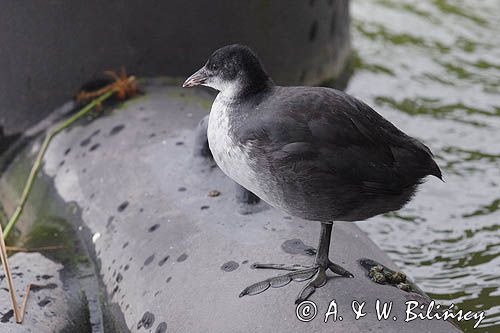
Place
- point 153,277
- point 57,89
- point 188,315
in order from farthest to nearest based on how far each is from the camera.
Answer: point 57,89
point 153,277
point 188,315

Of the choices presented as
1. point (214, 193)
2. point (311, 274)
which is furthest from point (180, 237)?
point (311, 274)

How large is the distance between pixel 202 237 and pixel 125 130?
0.95 m

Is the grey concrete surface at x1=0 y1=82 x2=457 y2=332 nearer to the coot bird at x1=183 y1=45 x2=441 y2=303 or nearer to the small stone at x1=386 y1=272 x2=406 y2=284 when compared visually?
the small stone at x1=386 y1=272 x2=406 y2=284

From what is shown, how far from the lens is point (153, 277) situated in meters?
3.10

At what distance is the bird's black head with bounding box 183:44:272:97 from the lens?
2.68 metres

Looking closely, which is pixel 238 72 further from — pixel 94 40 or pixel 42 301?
pixel 94 40

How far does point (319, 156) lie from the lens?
8.25 ft

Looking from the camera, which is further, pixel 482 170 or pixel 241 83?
pixel 482 170

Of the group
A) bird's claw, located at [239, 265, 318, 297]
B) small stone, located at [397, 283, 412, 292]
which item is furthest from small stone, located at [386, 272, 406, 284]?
bird's claw, located at [239, 265, 318, 297]

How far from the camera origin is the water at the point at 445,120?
12.9 feet

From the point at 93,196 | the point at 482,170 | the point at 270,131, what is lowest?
the point at 482,170

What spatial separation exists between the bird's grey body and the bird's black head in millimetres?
65

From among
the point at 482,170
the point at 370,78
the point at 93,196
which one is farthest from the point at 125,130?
the point at 370,78

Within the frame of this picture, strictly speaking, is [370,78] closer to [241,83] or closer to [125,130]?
[125,130]
